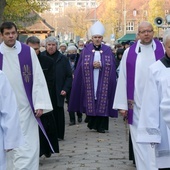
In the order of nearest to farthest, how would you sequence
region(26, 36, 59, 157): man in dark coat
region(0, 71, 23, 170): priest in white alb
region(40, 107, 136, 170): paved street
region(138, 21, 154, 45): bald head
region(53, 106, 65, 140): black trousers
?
region(0, 71, 23, 170): priest in white alb → region(138, 21, 154, 45): bald head → region(40, 107, 136, 170): paved street → region(26, 36, 59, 157): man in dark coat → region(53, 106, 65, 140): black trousers

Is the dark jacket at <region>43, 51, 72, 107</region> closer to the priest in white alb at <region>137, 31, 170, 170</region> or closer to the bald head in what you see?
the bald head

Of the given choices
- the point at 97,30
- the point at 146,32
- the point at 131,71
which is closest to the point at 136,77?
the point at 131,71

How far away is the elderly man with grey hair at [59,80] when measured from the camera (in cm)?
1155

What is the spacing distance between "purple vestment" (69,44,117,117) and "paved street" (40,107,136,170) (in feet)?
1.54

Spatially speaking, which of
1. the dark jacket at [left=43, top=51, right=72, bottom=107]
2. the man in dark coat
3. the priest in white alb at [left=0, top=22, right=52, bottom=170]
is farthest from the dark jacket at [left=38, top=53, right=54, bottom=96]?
the priest in white alb at [left=0, top=22, right=52, bottom=170]

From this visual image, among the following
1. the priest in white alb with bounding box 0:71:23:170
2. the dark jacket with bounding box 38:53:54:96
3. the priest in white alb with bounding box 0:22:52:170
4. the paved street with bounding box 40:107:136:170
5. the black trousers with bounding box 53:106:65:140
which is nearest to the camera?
the priest in white alb with bounding box 0:71:23:170

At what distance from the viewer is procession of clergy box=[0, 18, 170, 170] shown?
19.3ft

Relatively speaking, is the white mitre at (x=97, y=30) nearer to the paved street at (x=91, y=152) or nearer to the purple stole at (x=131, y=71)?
the paved street at (x=91, y=152)

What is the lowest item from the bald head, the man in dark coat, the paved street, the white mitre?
the paved street

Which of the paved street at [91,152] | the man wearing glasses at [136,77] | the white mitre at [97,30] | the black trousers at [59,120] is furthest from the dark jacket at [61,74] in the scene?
the man wearing glasses at [136,77]

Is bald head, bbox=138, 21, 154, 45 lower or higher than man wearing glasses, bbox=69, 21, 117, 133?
higher

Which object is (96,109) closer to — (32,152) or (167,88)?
(32,152)

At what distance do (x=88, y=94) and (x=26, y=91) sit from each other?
4.75 metres

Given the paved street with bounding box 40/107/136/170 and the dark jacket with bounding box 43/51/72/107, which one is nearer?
the paved street with bounding box 40/107/136/170
